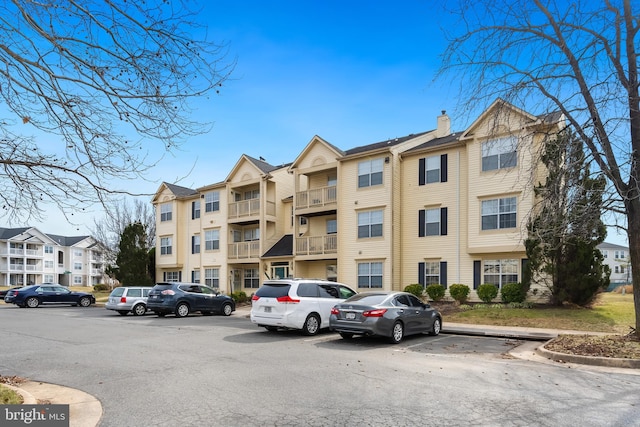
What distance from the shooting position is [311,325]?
14.7 m

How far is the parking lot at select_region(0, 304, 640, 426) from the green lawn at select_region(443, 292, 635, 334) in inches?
172

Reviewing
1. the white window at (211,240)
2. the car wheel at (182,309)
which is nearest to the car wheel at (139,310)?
the car wheel at (182,309)

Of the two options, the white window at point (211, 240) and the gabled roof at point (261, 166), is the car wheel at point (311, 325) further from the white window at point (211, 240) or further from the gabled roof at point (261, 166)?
the white window at point (211, 240)

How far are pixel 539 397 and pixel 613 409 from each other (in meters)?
0.95

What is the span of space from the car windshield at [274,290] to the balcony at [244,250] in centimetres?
1675

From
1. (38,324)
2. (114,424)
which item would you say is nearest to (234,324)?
(38,324)

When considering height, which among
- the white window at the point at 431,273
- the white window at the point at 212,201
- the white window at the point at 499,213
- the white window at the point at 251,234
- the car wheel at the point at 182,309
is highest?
the white window at the point at 212,201

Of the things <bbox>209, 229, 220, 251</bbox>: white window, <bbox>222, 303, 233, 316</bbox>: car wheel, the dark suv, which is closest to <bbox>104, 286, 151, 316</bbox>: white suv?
the dark suv

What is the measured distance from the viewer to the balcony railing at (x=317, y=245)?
2786 centimetres

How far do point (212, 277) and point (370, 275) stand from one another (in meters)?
14.0

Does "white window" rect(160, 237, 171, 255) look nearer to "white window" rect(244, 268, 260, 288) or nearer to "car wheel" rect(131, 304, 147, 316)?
"white window" rect(244, 268, 260, 288)

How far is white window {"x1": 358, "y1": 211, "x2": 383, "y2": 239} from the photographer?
2606 centimetres

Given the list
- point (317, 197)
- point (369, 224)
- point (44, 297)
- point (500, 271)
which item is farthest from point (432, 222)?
point (44, 297)

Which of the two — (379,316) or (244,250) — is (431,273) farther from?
(244,250)
